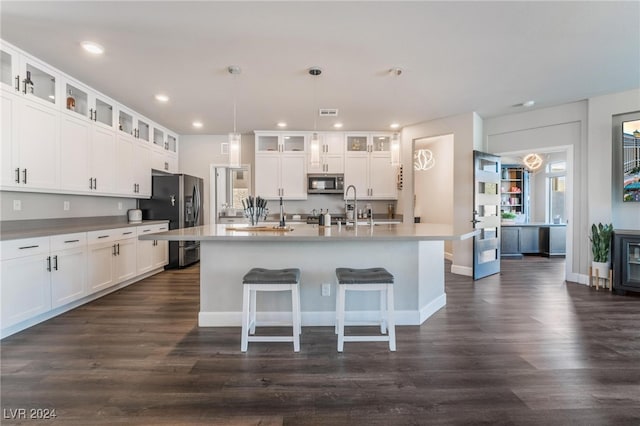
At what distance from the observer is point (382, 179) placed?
5.95 metres

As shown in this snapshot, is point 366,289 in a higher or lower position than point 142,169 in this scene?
lower

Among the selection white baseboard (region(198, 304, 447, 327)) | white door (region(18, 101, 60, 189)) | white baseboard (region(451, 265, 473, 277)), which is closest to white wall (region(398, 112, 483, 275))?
white baseboard (region(451, 265, 473, 277))

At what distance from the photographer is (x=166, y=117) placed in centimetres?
497

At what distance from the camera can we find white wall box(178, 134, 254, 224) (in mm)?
6258

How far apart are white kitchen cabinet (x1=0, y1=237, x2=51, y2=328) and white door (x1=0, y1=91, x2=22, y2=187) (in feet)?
2.06

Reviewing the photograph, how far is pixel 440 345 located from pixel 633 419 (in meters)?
1.09

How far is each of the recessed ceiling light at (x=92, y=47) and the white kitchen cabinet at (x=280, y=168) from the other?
312cm

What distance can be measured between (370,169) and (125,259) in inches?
173

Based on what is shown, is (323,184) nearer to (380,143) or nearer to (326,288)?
(380,143)

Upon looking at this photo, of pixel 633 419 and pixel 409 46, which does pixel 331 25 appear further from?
pixel 633 419

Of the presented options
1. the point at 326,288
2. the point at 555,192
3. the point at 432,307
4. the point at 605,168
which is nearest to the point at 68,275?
the point at 326,288

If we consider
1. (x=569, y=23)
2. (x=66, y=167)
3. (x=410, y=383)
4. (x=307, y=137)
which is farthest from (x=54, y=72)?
(x=569, y=23)

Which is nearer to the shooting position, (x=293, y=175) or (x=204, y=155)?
(x=293, y=175)

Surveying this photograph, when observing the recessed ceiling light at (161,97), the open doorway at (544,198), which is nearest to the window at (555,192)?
the open doorway at (544,198)
